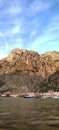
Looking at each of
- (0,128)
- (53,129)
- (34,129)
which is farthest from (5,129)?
(53,129)

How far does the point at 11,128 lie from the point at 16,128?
53 cm

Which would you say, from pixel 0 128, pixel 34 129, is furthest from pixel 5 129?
pixel 34 129

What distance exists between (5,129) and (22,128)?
1888 mm

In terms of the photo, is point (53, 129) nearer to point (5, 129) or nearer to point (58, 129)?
point (58, 129)

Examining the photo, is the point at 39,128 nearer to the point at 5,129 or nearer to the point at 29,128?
the point at 29,128

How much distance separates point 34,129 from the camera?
31125 millimetres

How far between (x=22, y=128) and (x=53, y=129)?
3.37 meters

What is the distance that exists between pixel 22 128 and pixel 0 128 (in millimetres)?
2330

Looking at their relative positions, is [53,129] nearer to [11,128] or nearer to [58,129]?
[58,129]

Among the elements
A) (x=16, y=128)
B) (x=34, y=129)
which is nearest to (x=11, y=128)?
(x=16, y=128)

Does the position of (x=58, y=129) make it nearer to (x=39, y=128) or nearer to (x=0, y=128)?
(x=39, y=128)

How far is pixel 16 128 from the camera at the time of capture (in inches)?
1266

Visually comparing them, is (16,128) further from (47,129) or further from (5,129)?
(47,129)

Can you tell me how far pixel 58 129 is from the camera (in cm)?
3075
